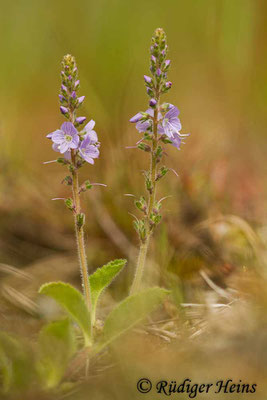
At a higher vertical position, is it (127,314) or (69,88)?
(69,88)

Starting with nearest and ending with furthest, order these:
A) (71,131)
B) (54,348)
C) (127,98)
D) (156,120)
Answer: (54,348) < (71,131) < (156,120) < (127,98)

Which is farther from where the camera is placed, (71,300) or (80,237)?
(80,237)

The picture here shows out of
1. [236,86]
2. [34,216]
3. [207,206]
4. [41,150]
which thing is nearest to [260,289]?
[207,206]

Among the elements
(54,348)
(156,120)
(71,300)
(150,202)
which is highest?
(156,120)

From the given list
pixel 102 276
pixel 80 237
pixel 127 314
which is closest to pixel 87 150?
pixel 80 237

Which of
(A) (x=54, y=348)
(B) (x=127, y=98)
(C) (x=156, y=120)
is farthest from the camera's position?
(B) (x=127, y=98)

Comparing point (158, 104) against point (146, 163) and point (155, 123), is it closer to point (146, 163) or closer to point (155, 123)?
point (155, 123)

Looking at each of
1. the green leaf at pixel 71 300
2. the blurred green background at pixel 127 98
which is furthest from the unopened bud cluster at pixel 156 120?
the blurred green background at pixel 127 98
